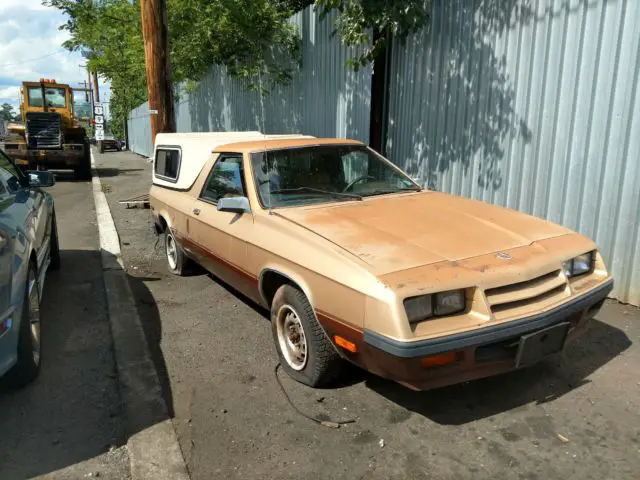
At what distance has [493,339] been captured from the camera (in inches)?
107

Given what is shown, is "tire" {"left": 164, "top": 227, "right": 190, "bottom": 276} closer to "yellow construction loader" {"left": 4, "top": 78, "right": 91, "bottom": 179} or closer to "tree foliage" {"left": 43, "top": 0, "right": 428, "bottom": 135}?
"tree foliage" {"left": 43, "top": 0, "right": 428, "bottom": 135}

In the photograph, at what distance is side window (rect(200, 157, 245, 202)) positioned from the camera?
4.32m

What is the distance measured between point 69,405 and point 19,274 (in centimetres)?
87

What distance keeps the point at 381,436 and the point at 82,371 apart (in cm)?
219

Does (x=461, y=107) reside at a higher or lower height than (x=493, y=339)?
higher

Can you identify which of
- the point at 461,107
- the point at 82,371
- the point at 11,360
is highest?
the point at 461,107

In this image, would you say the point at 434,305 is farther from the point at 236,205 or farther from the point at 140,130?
the point at 140,130

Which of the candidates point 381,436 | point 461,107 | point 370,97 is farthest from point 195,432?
point 370,97

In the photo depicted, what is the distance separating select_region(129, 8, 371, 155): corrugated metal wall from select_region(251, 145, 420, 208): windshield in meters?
3.22

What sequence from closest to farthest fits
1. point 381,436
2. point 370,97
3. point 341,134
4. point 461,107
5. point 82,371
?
1. point 381,436
2. point 82,371
3. point 461,107
4. point 370,97
5. point 341,134

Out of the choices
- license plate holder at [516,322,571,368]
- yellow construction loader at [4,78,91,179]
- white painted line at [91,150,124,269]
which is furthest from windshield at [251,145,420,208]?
yellow construction loader at [4,78,91,179]

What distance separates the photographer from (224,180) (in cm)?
456

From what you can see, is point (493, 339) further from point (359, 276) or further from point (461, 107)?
point (461, 107)

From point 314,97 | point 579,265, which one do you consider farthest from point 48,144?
point 579,265
